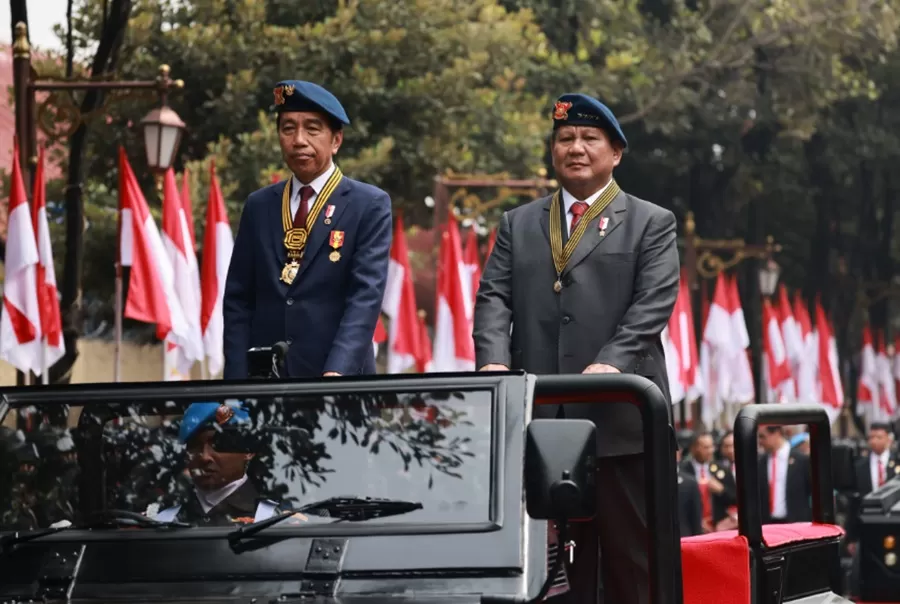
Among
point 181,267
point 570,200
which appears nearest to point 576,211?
point 570,200

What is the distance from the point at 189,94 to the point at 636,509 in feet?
61.6

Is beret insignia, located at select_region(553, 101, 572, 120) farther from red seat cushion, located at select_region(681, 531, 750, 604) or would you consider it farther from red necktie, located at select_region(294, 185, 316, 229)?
red seat cushion, located at select_region(681, 531, 750, 604)

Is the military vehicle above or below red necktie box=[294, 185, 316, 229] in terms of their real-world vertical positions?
below

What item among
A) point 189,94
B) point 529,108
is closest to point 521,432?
point 189,94

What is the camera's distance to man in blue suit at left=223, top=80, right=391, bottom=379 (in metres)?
6.02

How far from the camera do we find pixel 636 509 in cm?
522

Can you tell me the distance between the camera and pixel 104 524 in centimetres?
460

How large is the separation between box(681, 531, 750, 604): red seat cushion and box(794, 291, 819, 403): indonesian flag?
3371 centimetres

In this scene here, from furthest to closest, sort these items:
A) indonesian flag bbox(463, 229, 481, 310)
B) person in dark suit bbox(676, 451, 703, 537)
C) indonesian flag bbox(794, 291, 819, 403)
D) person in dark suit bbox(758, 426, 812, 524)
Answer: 1. indonesian flag bbox(794, 291, 819, 403)
2. indonesian flag bbox(463, 229, 481, 310)
3. person in dark suit bbox(758, 426, 812, 524)
4. person in dark suit bbox(676, 451, 703, 537)

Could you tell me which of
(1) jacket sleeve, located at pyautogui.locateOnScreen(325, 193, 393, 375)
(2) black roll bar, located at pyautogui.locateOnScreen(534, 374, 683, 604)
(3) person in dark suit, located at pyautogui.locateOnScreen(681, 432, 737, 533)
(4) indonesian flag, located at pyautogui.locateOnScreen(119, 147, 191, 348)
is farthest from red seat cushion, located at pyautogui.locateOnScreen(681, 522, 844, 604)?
(3) person in dark suit, located at pyautogui.locateOnScreen(681, 432, 737, 533)

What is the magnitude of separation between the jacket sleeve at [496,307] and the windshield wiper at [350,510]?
5.25ft

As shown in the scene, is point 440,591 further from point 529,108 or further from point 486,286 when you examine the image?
point 529,108

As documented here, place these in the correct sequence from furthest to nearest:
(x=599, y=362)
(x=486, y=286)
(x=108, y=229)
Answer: (x=108, y=229)
(x=486, y=286)
(x=599, y=362)

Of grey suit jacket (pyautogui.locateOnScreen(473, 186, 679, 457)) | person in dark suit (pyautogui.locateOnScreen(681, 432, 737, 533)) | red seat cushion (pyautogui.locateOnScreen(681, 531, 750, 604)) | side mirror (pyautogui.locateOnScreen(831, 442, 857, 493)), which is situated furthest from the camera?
person in dark suit (pyautogui.locateOnScreen(681, 432, 737, 533))
